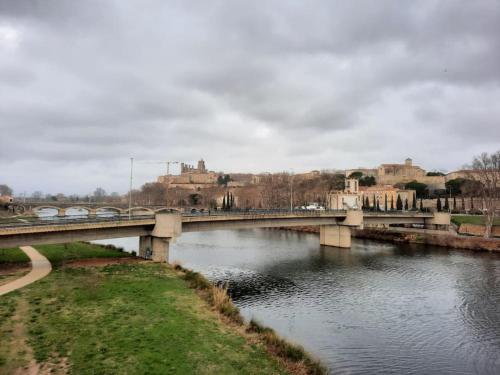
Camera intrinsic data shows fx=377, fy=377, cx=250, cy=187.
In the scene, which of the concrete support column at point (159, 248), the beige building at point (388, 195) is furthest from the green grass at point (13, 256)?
the beige building at point (388, 195)

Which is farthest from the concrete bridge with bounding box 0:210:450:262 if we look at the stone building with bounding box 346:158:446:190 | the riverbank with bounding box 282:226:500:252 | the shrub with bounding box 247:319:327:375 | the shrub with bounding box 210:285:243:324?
the stone building with bounding box 346:158:446:190

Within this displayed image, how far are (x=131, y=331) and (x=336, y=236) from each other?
53672 millimetres

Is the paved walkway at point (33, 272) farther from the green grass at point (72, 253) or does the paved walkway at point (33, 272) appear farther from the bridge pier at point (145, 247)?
the bridge pier at point (145, 247)

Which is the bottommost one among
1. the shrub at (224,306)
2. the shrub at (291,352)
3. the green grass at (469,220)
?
the shrub at (291,352)

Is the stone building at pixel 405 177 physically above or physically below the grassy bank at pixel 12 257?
above

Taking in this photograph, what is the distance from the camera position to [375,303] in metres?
31.7

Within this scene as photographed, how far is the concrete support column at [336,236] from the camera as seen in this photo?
66625 millimetres

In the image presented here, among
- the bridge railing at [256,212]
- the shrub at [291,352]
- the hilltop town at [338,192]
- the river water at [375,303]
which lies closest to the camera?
the shrub at [291,352]

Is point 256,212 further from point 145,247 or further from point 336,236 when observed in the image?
point 336,236

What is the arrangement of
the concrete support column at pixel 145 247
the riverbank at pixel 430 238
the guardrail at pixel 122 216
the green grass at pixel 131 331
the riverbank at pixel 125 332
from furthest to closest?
the riverbank at pixel 430 238 < the concrete support column at pixel 145 247 < the guardrail at pixel 122 216 < the green grass at pixel 131 331 < the riverbank at pixel 125 332

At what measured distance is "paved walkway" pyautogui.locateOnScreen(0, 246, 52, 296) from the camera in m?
24.6

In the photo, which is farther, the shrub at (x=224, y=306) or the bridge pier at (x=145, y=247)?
the bridge pier at (x=145, y=247)

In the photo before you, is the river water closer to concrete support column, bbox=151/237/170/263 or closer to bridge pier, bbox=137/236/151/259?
concrete support column, bbox=151/237/170/263

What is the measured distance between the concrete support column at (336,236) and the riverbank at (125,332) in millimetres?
43381
